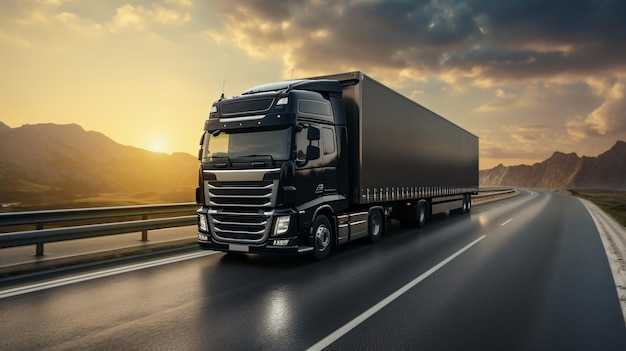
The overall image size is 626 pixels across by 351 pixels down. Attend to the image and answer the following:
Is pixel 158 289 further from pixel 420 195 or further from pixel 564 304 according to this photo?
pixel 420 195

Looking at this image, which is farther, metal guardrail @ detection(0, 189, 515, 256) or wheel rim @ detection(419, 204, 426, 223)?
wheel rim @ detection(419, 204, 426, 223)

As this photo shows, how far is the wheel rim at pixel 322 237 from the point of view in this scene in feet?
29.1

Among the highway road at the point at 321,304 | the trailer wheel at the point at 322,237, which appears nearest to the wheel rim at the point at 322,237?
the trailer wheel at the point at 322,237

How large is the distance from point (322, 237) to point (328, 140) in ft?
6.97

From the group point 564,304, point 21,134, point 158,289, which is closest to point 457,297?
point 564,304

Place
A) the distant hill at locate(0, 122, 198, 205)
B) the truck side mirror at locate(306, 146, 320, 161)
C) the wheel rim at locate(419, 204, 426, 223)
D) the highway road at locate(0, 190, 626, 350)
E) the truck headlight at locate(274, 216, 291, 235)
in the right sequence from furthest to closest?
1. the distant hill at locate(0, 122, 198, 205)
2. the wheel rim at locate(419, 204, 426, 223)
3. the truck side mirror at locate(306, 146, 320, 161)
4. the truck headlight at locate(274, 216, 291, 235)
5. the highway road at locate(0, 190, 626, 350)

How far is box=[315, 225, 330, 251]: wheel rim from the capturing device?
29.1 feet

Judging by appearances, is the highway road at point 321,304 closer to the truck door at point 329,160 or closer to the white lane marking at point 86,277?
the white lane marking at point 86,277

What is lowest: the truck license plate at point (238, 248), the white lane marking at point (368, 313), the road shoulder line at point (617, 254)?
the road shoulder line at point (617, 254)

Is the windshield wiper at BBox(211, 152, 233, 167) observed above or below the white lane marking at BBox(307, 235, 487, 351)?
above

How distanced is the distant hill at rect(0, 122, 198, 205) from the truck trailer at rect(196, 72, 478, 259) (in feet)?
351

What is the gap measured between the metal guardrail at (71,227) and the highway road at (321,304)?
0.96 metres

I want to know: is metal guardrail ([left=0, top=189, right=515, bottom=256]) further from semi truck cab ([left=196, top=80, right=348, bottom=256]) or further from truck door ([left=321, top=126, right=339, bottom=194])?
truck door ([left=321, top=126, right=339, bottom=194])

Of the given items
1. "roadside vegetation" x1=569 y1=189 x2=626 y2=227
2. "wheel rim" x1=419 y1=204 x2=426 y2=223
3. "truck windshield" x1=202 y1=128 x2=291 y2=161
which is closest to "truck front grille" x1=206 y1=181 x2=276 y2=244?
"truck windshield" x1=202 y1=128 x2=291 y2=161
